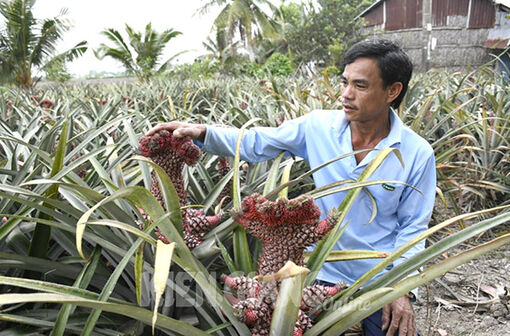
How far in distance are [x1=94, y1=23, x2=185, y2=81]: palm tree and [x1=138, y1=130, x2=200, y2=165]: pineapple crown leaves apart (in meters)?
15.4

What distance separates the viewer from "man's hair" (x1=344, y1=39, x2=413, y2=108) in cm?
157

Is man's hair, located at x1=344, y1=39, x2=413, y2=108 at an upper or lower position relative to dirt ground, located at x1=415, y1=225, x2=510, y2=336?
upper

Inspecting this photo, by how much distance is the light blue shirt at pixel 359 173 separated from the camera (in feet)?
4.99

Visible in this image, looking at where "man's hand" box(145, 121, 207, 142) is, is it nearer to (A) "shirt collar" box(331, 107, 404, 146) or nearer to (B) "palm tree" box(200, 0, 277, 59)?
(A) "shirt collar" box(331, 107, 404, 146)

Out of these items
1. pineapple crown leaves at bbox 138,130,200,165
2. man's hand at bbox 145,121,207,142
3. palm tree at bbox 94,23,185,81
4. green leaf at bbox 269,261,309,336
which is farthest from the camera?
palm tree at bbox 94,23,185,81

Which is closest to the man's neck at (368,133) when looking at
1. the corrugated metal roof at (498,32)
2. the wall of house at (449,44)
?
the corrugated metal roof at (498,32)

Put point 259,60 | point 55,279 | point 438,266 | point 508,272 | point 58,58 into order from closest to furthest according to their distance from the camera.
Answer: point 438,266
point 55,279
point 508,272
point 58,58
point 259,60

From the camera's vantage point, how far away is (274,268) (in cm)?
92

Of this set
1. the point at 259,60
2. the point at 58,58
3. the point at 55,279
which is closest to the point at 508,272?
the point at 55,279

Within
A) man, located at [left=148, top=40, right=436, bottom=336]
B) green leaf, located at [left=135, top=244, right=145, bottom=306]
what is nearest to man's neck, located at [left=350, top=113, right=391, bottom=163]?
man, located at [left=148, top=40, right=436, bottom=336]

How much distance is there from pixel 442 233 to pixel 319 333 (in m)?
2.09

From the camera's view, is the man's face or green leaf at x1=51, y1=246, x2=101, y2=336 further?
the man's face

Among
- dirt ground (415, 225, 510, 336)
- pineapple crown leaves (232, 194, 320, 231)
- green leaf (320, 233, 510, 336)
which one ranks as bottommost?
dirt ground (415, 225, 510, 336)

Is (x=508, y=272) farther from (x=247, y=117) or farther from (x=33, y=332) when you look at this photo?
(x=33, y=332)
